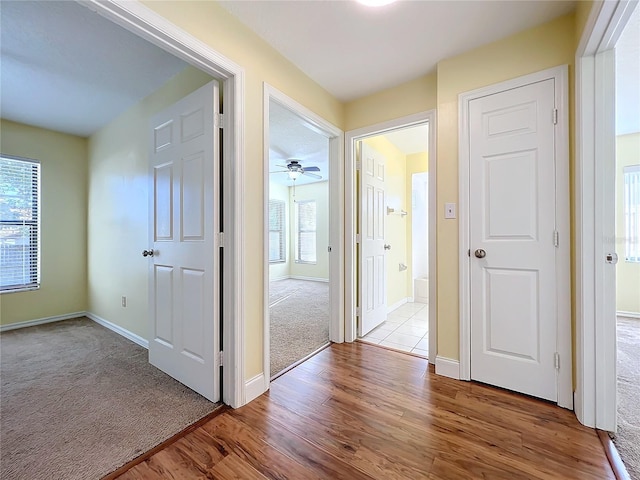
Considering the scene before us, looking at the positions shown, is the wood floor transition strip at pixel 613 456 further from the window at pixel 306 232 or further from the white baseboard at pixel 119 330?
the window at pixel 306 232

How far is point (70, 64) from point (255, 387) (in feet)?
9.54

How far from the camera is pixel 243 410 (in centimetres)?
165

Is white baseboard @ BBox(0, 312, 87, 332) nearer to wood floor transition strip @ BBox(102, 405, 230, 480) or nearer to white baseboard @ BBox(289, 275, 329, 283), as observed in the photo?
wood floor transition strip @ BBox(102, 405, 230, 480)

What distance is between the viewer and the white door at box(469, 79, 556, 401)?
1715mm

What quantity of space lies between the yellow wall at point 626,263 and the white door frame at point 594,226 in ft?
10.2

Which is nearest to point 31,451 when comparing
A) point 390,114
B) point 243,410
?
point 243,410

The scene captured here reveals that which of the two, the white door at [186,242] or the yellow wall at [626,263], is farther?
the yellow wall at [626,263]

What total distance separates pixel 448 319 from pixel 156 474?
1990mm

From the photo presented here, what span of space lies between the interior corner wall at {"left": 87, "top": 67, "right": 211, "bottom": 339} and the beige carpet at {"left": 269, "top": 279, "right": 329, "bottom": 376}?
1.36 metres

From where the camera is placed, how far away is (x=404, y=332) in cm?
304

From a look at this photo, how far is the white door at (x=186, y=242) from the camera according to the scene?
1712 mm

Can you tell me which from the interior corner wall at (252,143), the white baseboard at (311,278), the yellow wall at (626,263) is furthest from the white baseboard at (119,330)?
the yellow wall at (626,263)

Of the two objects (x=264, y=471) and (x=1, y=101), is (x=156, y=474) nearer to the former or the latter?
(x=264, y=471)

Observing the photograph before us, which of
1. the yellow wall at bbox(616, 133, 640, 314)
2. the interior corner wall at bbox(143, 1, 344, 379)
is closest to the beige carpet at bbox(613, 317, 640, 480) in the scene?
the yellow wall at bbox(616, 133, 640, 314)
